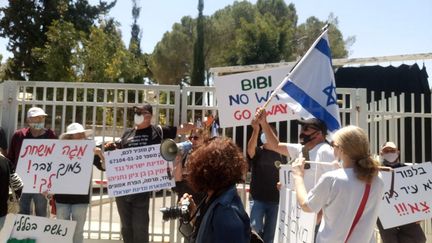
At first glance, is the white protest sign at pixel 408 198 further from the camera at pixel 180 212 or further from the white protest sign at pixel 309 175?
the camera at pixel 180 212

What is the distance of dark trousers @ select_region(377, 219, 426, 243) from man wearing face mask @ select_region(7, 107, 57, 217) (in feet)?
13.9

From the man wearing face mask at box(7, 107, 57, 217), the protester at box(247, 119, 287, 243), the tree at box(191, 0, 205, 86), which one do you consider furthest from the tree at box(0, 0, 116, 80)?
the protester at box(247, 119, 287, 243)

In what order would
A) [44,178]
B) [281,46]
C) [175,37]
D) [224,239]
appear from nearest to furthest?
[224,239], [44,178], [281,46], [175,37]

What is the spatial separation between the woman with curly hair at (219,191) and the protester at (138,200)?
3.06m

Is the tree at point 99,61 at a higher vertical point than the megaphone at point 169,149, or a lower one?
higher

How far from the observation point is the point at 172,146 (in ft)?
15.9

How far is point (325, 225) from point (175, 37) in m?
35.9

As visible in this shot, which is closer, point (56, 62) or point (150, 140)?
point (150, 140)

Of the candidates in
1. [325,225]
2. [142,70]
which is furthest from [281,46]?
[325,225]

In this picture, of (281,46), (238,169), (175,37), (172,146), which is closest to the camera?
(238,169)

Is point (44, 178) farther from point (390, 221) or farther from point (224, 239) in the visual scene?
point (390, 221)

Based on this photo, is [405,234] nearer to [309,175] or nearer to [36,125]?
[309,175]

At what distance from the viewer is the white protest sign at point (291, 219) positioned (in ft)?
11.8

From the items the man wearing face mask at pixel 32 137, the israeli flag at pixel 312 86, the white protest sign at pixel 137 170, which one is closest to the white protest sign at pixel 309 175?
the israeli flag at pixel 312 86
